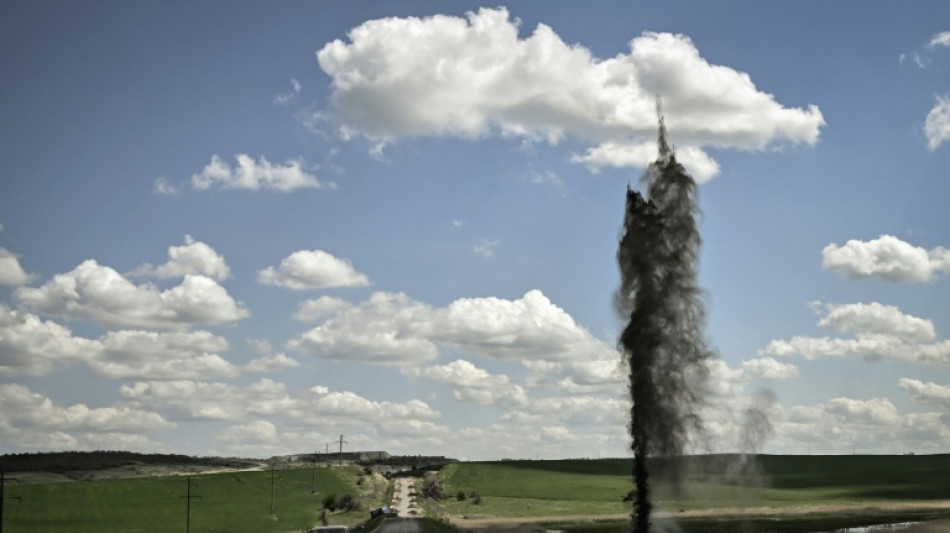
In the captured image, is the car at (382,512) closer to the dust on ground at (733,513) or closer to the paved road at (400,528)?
the dust on ground at (733,513)

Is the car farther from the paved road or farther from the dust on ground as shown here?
the paved road

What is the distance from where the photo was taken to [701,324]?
290 feet

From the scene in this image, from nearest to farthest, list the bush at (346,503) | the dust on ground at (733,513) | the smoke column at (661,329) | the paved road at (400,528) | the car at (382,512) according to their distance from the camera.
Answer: the smoke column at (661,329) → the paved road at (400,528) → the dust on ground at (733,513) → the car at (382,512) → the bush at (346,503)

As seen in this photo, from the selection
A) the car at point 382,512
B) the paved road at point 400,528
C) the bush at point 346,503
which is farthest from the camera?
the bush at point 346,503

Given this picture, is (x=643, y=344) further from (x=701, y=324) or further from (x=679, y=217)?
(x=679, y=217)

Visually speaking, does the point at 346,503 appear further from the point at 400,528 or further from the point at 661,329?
the point at 661,329

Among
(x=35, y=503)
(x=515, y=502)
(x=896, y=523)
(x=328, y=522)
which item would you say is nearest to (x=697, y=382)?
(x=896, y=523)

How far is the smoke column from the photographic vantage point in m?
85.8

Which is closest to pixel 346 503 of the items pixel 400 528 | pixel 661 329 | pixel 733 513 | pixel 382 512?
pixel 382 512

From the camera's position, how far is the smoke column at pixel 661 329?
85750 mm

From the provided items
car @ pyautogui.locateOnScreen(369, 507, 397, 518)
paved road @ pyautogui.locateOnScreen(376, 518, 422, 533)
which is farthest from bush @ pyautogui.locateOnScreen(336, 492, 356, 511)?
paved road @ pyautogui.locateOnScreen(376, 518, 422, 533)

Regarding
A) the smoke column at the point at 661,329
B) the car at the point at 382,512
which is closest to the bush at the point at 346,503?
the car at the point at 382,512

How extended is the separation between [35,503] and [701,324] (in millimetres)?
153908

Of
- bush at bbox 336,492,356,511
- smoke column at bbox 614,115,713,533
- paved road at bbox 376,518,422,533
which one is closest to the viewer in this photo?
smoke column at bbox 614,115,713,533
